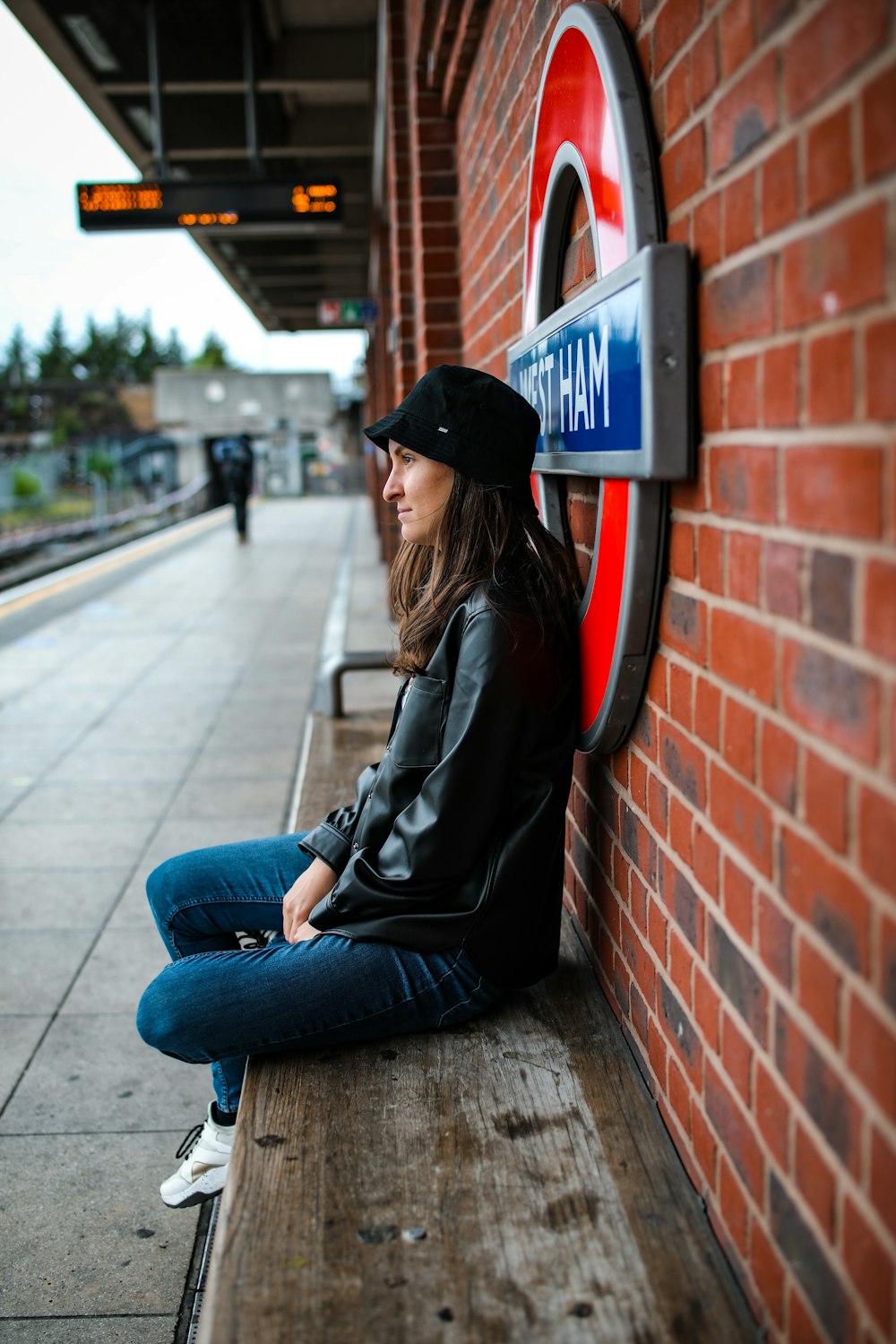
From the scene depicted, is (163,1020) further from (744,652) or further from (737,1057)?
(744,652)

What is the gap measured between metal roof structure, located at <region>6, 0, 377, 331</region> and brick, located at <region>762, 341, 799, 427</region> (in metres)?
8.18

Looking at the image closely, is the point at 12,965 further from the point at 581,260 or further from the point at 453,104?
the point at 453,104

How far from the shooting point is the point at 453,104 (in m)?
4.61

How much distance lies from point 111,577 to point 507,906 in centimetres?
1351

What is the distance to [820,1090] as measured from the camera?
3.92 ft

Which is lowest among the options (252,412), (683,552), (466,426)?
(683,552)

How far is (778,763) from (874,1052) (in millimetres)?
331

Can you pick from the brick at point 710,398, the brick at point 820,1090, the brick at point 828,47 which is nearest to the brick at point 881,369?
the brick at point 828,47

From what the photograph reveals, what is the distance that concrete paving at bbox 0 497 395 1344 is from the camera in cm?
237

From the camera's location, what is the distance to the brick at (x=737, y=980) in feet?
4.49

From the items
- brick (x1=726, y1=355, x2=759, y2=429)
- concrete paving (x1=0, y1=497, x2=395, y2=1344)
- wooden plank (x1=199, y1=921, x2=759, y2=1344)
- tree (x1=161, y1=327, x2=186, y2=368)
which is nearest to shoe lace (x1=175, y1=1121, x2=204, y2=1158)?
concrete paving (x1=0, y1=497, x2=395, y2=1344)

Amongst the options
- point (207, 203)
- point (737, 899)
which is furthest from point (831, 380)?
point (207, 203)

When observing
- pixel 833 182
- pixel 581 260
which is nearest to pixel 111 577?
pixel 581 260

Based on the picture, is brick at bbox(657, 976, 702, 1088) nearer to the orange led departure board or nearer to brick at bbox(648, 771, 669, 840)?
brick at bbox(648, 771, 669, 840)
